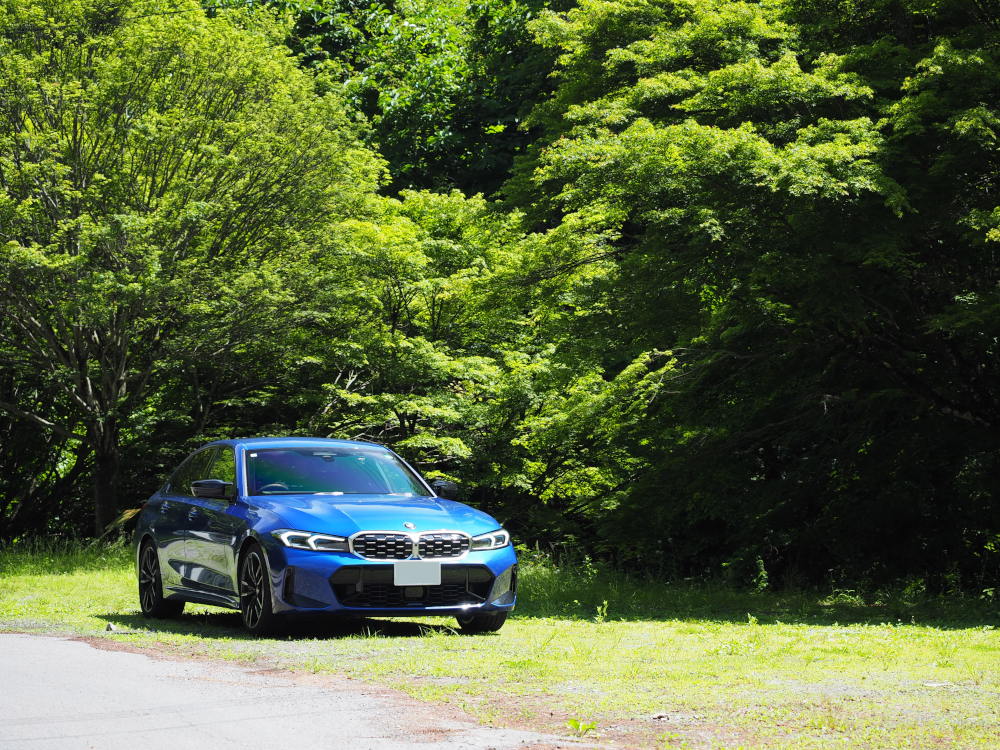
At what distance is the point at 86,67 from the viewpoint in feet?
70.8

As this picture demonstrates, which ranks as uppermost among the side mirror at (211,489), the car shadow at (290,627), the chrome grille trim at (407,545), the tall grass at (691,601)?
the side mirror at (211,489)

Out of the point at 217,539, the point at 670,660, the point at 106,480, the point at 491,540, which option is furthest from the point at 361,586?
the point at 106,480

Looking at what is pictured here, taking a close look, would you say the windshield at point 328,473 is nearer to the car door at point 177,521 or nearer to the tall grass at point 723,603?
the car door at point 177,521

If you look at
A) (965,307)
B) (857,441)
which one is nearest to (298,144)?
(857,441)

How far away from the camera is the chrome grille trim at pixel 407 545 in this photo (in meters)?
9.34

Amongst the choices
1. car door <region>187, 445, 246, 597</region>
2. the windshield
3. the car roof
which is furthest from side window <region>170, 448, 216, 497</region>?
the windshield

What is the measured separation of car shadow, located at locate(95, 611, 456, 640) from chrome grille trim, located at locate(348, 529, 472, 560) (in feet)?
2.00

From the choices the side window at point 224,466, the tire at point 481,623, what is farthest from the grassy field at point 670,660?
the side window at point 224,466

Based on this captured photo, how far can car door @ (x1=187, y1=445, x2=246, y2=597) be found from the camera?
996 cm

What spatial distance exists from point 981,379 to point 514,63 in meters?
22.3

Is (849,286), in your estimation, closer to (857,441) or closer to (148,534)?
(857,441)

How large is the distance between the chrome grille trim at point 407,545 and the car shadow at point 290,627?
609mm

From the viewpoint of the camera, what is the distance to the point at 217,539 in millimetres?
10188

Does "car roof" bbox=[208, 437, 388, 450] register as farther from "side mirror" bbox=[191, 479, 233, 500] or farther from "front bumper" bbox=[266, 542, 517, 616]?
"front bumper" bbox=[266, 542, 517, 616]
